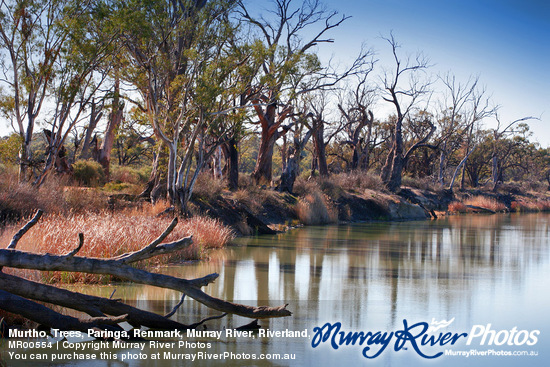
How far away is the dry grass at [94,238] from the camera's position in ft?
33.8

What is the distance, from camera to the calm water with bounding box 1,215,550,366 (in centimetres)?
754

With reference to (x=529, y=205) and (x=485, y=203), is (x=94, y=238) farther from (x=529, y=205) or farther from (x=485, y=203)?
(x=529, y=205)

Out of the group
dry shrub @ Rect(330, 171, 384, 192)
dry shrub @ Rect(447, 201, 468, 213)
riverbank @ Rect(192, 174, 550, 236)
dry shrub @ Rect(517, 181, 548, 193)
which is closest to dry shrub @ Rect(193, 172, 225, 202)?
riverbank @ Rect(192, 174, 550, 236)

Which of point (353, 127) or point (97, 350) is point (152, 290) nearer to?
point (97, 350)

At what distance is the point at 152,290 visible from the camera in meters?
10.8

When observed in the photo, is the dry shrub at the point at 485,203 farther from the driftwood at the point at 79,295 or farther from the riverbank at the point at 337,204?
the driftwood at the point at 79,295

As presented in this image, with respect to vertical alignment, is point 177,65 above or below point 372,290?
above

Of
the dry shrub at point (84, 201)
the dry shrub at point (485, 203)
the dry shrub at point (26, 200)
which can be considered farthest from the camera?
the dry shrub at point (485, 203)

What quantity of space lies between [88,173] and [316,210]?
1080 cm

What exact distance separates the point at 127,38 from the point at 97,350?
12.3 meters

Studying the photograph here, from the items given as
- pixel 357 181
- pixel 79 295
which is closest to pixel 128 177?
pixel 357 181

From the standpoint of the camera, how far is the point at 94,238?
11.5 metres

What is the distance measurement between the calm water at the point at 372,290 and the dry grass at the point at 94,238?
692mm

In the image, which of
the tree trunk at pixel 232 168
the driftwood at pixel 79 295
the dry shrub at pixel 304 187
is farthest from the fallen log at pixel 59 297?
the dry shrub at pixel 304 187
